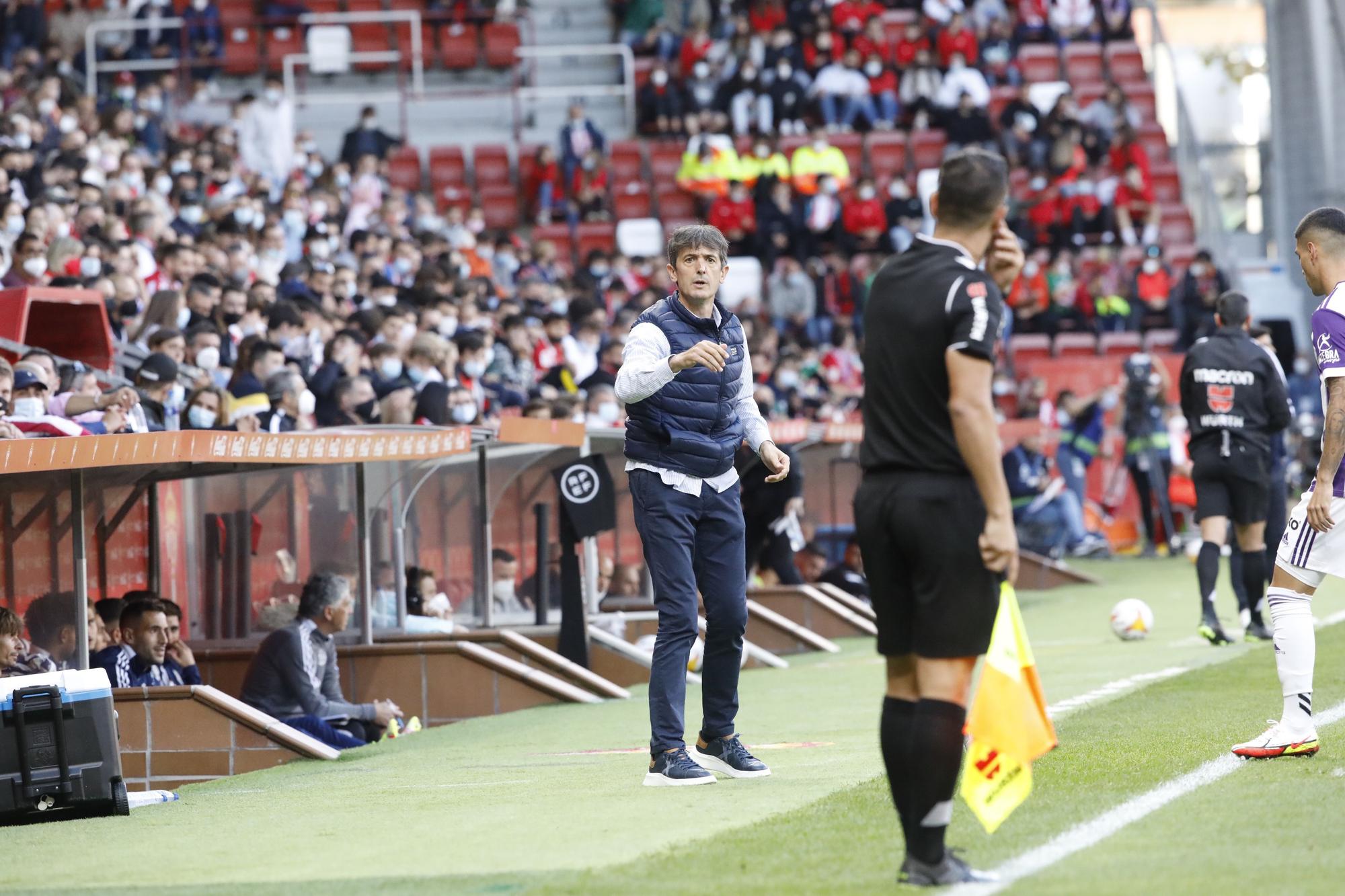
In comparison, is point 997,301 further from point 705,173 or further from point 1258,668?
point 705,173

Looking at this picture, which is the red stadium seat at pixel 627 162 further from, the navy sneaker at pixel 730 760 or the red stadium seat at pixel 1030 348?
the navy sneaker at pixel 730 760

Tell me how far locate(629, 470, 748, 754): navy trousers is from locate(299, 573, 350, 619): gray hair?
11.6 feet

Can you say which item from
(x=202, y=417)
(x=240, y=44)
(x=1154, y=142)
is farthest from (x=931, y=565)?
(x=240, y=44)

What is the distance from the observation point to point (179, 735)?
964cm

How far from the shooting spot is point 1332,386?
7723 millimetres

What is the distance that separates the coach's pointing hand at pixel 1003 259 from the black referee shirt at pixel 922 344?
0.20 metres

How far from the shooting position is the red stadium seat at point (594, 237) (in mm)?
28641

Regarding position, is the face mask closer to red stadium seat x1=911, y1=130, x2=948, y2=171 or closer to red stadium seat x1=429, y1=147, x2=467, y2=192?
red stadium seat x1=429, y1=147, x2=467, y2=192

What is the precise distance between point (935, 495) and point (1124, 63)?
28137 millimetres

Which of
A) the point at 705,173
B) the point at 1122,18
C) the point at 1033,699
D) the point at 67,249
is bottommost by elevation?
the point at 1033,699

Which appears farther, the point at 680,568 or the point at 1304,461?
the point at 1304,461

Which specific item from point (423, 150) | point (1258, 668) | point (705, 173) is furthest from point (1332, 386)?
point (423, 150)

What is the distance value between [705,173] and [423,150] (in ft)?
14.6

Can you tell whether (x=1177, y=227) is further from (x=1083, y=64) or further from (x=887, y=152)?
(x=887, y=152)
